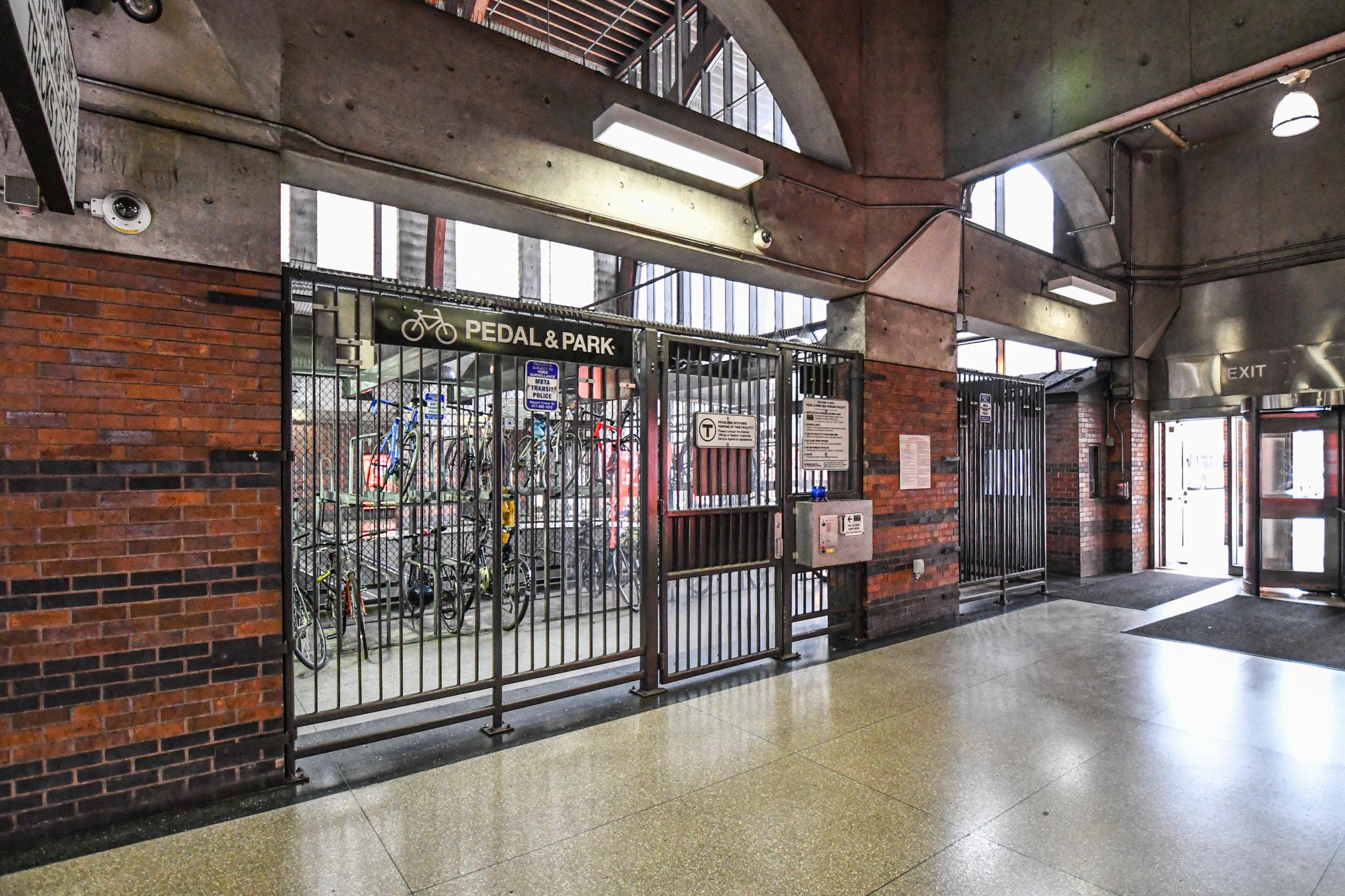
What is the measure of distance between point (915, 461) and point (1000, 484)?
213 centimetres

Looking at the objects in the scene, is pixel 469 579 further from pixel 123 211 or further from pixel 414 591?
pixel 123 211

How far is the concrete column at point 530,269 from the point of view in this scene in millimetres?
13727

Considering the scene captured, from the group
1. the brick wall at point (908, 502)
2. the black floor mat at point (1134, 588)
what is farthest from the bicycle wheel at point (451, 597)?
the black floor mat at point (1134, 588)

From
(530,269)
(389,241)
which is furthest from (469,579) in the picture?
(530,269)

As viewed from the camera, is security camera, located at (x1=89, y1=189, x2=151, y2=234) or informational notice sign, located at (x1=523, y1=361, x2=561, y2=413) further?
informational notice sign, located at (x1=523, y1=361, x2=561, y2=413)

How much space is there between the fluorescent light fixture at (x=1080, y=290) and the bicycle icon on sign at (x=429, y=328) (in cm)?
676

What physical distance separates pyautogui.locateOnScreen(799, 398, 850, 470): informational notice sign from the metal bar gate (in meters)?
0.12

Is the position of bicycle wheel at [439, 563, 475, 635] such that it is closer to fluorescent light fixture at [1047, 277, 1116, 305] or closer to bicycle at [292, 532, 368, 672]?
bicycle at [292, 532, 368, 672]

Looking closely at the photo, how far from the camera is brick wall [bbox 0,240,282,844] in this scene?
269cm

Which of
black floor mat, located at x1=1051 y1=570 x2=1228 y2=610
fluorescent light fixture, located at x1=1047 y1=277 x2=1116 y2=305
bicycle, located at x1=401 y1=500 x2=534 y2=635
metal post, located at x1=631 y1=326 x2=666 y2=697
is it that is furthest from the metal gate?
bicycle, located at x1=401 y1=500 x2=534 y2=635

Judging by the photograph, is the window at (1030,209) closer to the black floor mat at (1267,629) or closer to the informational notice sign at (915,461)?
the informational notice sign at (915,461)

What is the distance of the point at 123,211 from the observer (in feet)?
9.37

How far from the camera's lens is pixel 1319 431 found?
7.89 m

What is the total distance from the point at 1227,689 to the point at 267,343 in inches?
254
